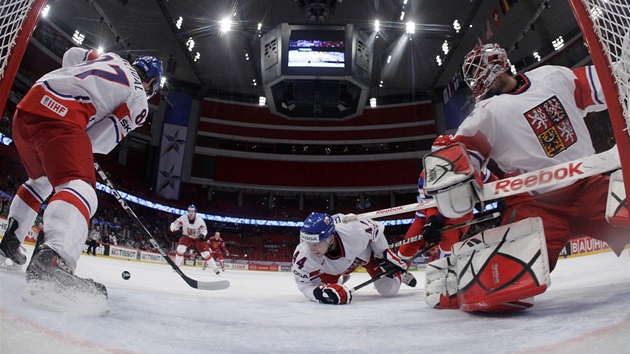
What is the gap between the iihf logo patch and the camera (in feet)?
5.23

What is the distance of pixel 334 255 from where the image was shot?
2.88 m

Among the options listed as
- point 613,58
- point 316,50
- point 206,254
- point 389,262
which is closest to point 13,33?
point 613,58

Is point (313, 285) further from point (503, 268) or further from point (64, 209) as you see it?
point (64, 209)

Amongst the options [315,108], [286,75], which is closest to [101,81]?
[286,75]

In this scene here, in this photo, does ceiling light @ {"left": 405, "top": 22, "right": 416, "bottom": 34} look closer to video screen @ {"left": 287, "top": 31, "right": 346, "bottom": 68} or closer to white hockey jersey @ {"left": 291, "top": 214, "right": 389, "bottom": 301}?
video screen @ {"left": 287, "top": 31, "right": 346, "bottom": 68}

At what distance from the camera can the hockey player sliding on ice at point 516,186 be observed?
4.59 ft

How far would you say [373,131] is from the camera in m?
19.9

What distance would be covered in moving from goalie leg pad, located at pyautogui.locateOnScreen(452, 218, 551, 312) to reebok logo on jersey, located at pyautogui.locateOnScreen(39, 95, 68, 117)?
1727 mm

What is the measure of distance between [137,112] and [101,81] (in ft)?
0.78

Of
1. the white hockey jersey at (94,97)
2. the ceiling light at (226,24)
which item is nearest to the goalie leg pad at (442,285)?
the white hockey jersey at (94,97)

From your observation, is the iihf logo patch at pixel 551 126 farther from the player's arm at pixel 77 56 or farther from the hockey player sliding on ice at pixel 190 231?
the hockey player sliding on ice at pixel 190 231

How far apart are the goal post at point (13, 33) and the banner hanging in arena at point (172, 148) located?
1753 centimetres

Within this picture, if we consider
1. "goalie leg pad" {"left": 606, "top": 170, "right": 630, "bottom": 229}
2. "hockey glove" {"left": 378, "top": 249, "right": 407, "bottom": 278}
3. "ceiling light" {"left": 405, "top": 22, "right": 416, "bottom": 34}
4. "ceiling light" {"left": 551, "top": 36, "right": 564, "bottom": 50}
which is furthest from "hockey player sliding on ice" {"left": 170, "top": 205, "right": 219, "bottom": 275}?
"ceiling light" {"left": 551, "top": 36, "right": 564, "bottom": 50}

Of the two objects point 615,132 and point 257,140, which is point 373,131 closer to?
point 257,140
